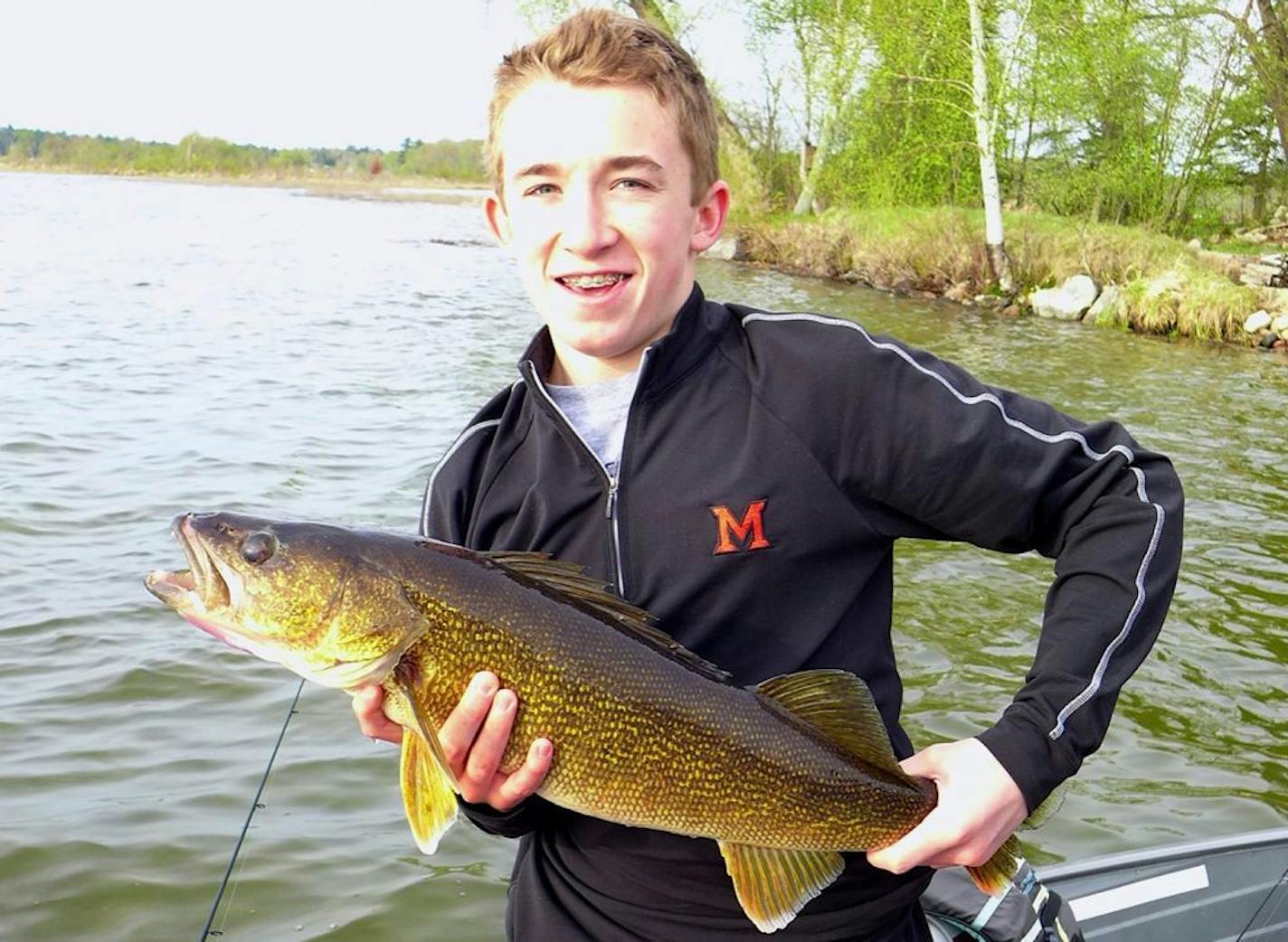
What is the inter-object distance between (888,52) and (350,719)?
25571mm

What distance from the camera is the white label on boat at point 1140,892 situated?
3373 mm

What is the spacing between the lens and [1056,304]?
2223 cm

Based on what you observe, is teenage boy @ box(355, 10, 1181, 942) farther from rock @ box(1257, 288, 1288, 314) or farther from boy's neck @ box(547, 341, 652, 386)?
rock @ box(1257, 288, 1288, 314)

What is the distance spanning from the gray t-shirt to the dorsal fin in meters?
0.29

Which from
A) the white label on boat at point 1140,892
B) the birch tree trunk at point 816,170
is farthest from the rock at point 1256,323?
the white label on boat at point 1140,892

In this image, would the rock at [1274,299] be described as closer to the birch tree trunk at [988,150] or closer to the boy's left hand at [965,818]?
the birch tree trunk at [988,150]

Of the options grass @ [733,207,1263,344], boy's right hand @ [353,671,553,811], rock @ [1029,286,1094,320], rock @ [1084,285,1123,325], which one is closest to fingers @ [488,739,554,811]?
boy's right hand @ [353,671,553,811]

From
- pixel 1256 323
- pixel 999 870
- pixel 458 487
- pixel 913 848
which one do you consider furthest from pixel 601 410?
pixel 1256 323

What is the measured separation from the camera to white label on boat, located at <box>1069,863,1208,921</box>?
3.37 metres

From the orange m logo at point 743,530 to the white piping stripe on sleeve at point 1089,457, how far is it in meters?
0.41

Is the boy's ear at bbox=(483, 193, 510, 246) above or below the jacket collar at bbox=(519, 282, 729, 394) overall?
above

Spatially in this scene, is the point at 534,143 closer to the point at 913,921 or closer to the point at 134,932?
the point at 913,921

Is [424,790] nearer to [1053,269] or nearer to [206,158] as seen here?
[1053,269]

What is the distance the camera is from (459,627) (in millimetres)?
2188
